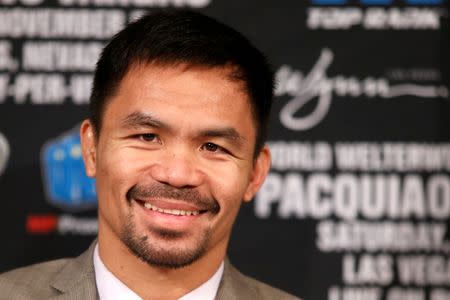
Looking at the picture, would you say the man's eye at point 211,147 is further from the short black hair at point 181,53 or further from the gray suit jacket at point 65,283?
the gray suit jacket at point 65,283

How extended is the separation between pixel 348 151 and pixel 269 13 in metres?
0.53

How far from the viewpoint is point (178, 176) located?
1.51 m

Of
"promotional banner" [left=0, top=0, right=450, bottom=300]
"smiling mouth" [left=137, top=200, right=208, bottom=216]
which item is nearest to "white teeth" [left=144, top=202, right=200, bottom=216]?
"smiling mouth" [left=137, top=200, right=208, bottom=216]

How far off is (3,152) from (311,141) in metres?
1.02

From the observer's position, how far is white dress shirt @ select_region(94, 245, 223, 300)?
165cm

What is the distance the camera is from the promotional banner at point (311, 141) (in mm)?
2479

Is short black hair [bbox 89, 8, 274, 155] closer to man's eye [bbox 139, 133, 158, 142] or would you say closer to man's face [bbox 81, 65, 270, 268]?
man's face [bbox 81, 65, 270, 268]

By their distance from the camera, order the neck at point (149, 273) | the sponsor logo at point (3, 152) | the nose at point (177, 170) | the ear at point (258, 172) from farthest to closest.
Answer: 1. the sponsor logo at point (3, 152)
2. the ear at point (258, 172)
3. the neck at point (149, 273)
4. the nose at point (177, 170)

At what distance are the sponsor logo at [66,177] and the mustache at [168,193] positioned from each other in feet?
3.24

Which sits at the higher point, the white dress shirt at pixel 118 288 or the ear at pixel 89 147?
the ear at pixel 89 147

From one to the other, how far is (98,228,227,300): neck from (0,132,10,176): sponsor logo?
0.93m

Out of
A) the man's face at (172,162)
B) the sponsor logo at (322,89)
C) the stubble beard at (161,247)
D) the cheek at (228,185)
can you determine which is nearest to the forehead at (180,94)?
the man's face at (172,162)

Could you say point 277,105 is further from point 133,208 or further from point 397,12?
point 133,208

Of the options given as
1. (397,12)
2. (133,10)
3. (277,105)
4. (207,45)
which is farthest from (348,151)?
(207,45)
